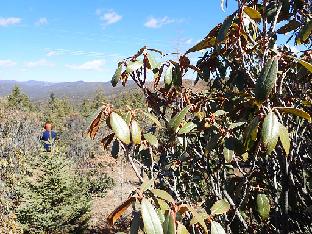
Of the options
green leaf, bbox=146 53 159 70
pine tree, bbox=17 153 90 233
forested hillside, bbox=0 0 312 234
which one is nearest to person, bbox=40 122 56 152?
pine tree, bbox=17 153 90 233

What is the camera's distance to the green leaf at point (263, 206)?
2.12m

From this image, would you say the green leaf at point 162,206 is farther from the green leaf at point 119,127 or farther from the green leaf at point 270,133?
the green leaf at point 270,133

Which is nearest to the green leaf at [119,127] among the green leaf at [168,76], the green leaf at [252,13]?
the green leaf at [168,76]

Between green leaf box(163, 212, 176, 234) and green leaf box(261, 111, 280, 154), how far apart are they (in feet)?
1.38

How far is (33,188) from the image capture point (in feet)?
25.5

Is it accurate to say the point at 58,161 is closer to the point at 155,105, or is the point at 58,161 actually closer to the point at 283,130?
the point at 155,105

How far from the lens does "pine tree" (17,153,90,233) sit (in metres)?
7.40

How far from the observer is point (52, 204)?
7.78 meters

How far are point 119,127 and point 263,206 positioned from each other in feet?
3.88

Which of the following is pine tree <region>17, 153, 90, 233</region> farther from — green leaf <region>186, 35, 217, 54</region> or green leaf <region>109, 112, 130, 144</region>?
green leaf <region>109, 112, 130, 144</region>

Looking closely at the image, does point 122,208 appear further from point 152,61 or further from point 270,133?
point 152,61

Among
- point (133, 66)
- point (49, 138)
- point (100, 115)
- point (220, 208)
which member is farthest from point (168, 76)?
point (49, 138)

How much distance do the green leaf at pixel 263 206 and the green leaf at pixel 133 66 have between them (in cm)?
102

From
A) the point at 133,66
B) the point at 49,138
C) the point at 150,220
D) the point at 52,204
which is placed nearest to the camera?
the point at 150,220
